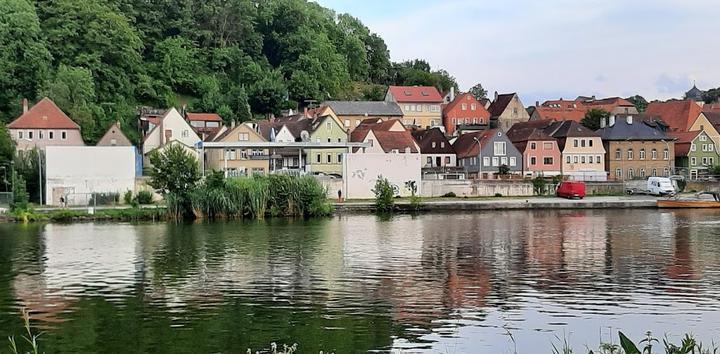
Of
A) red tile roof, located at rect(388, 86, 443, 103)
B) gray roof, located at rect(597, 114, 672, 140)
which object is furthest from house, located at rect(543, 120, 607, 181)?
red tile roof, located at rect(388, 86, 443, 103)

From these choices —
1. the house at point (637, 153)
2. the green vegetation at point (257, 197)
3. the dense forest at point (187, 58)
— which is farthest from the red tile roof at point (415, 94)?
the green vegetation at point (257, 197)

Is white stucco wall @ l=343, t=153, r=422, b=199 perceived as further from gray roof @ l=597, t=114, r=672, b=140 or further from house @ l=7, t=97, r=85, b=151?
house @ l=7, t=97, r=85, b=151

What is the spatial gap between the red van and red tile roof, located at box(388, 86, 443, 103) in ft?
139

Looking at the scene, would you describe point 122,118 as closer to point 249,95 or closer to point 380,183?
point 249,95

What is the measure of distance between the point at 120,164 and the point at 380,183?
2134 cm

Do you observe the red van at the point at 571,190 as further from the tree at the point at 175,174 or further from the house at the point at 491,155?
the tree at the point at 175,174

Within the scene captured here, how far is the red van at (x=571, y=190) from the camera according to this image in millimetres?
74188

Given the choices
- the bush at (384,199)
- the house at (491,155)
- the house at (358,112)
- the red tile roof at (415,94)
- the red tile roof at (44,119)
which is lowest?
the bush at (384,199)

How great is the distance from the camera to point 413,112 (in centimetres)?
11588

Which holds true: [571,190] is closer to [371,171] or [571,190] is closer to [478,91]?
[371,171]

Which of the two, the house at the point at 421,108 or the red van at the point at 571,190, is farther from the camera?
the house at the point at 421,108

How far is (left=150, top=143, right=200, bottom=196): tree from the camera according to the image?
59.5 m

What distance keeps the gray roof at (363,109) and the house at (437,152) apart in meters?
19.0

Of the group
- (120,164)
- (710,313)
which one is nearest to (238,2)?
(120,164)
